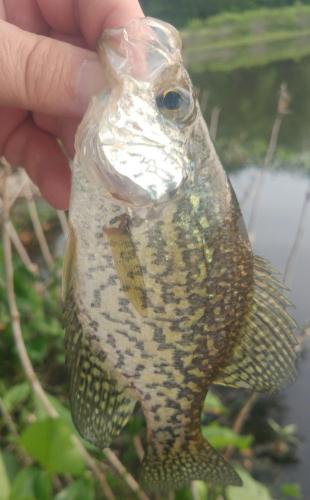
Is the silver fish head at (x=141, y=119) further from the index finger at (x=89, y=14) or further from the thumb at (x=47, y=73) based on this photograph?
the index finger at (x=89, y=14)

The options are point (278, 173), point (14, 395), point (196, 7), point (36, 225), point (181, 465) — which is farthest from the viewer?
point (196, 7)

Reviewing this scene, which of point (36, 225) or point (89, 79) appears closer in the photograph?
point (89, 79)

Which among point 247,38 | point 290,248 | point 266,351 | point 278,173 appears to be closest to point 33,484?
point 266,351

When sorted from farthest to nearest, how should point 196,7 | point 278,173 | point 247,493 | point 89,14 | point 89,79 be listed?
point 196,7 → point 278,173 → point 247,493 → point 89,14 → point 89,79

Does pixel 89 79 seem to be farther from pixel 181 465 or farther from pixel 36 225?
pixel 36 225

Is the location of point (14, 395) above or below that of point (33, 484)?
above

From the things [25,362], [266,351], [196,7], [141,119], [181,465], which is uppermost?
[196,7]

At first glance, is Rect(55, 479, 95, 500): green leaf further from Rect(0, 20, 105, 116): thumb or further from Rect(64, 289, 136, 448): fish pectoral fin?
Rect(0, 20, 105, 116): thumb

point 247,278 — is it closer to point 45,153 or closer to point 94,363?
point 94,363
